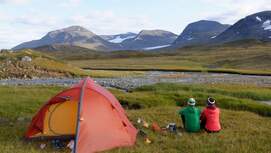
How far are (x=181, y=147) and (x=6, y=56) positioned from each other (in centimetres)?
6170

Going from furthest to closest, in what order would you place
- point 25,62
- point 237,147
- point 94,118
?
point 25,62, point 94,118, point 237,147

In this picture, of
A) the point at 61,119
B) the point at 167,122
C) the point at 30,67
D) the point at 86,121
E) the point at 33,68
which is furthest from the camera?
the point at 33,68

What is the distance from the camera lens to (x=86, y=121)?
17375 mm

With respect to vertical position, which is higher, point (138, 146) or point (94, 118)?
point (94, 118)

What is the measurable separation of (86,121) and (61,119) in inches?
103

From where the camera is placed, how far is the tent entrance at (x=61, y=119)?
1950cm

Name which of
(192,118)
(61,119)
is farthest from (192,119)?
(61,119)

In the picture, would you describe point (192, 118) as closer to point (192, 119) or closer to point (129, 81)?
point (192, 119)

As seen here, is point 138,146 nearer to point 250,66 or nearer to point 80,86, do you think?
point 80,86

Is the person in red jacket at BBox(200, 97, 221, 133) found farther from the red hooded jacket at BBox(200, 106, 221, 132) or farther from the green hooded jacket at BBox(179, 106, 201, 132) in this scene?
the green hooded jacket at BBox(179, 106, 201, 132)

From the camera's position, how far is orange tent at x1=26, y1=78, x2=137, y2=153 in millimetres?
17119

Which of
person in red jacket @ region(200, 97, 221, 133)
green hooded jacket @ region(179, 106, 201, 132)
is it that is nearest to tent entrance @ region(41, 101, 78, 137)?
green hooded jacket @ region(179, 106, 201, 132)

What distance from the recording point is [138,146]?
57.1ft

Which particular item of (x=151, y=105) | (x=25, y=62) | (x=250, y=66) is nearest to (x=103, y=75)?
(x=25, y=62)
